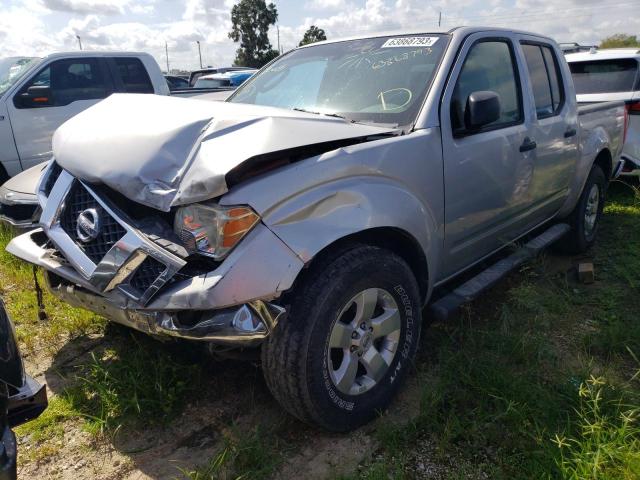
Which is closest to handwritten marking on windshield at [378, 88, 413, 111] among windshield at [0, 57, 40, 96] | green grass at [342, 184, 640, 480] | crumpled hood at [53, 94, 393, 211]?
crumpled hood at [53, 94, 393, 211]

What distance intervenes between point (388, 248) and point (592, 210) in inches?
126

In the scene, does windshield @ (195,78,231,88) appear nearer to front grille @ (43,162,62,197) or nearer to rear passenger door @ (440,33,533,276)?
rear passenger door @ (440,33,533,276)

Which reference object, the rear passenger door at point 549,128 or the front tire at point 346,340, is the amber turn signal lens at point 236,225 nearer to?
the front tire at point 346,340

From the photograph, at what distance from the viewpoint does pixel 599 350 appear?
124 inches

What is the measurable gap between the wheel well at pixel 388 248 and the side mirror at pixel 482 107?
0.76 metres

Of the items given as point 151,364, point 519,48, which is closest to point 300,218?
point 151,364

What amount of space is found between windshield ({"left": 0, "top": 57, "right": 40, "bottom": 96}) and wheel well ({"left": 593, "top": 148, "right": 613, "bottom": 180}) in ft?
22.3

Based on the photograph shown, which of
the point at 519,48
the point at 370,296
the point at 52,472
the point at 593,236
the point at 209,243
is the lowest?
the point at 593,236

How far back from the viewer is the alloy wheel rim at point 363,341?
7.63ft

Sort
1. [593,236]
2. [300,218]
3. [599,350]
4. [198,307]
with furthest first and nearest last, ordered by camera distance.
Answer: [593,236]
[599,350]
[300,218]
[198,307]

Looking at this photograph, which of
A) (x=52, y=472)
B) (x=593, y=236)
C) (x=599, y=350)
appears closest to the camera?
(x=52, y=472)

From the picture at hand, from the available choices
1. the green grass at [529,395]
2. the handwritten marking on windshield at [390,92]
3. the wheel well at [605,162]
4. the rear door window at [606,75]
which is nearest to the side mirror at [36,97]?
the handwritten marking on windshield at [390,92]

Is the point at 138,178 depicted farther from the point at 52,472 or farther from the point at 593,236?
the point at 593,236

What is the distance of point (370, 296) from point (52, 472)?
159 cm
